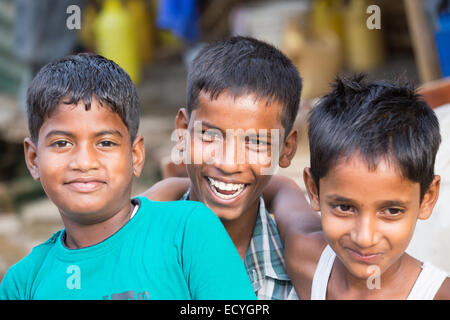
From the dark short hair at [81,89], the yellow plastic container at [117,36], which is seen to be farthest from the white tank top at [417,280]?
the yellow plastic container at [117,36]

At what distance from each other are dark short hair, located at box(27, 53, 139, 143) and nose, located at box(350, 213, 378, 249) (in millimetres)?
614

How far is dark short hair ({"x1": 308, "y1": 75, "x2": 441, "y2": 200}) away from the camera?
1706 millimetres

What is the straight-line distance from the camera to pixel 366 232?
66.1 inches

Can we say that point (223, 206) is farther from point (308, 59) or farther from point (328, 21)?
point (328, 21)

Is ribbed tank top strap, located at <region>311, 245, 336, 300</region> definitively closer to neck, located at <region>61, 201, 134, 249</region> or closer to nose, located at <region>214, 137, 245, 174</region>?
nose, located at <region>214, 137, 245, 174</region>

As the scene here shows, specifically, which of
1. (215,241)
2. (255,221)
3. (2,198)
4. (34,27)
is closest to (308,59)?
(34,27)

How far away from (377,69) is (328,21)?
64 cm

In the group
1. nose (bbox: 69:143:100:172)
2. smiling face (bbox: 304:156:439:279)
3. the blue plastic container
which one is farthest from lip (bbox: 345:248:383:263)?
the blue plastic container

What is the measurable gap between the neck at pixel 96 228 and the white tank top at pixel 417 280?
1.93 ft

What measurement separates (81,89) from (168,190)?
27.0 inches

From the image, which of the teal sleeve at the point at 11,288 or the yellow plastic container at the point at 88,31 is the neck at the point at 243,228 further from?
the yellow plastic container at the point at 88,31

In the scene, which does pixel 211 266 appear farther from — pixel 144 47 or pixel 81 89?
pixel 144 47

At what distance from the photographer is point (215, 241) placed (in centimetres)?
161
